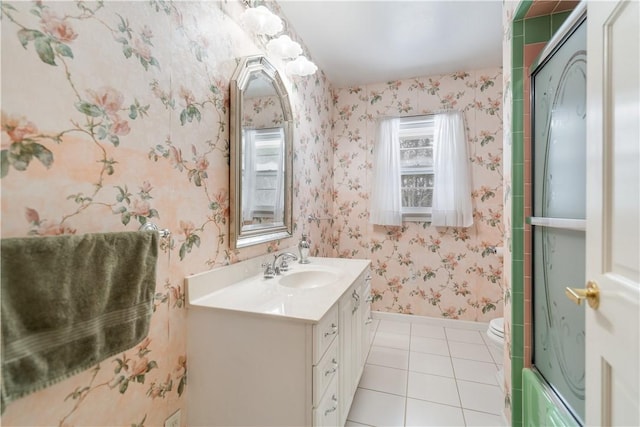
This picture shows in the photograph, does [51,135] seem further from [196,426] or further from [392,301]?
[392,301]

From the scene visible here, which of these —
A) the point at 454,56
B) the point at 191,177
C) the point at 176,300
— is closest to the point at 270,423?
the point at 176,300

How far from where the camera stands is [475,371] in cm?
202

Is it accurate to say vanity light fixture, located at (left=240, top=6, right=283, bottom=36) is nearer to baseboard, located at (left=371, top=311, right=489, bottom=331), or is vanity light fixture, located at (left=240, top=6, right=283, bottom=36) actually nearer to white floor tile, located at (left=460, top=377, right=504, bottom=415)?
white floor tile, located at (left=460, top=377, right=504, bottom=415)

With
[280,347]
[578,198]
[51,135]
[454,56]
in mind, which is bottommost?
[280,347]

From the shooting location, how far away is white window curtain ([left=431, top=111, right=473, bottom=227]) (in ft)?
8.56

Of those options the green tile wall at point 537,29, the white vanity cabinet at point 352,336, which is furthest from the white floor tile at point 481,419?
the green tile wall at point 537,29

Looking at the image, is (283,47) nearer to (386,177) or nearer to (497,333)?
(386,177)

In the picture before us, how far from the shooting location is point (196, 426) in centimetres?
111

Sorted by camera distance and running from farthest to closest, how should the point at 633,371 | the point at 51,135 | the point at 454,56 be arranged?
the point at 454,56 < the point at 51,135 < the point at 633,371

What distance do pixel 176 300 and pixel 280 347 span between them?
1.44 ft

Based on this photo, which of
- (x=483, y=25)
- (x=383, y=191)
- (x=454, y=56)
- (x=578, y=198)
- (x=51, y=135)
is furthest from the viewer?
(x=383, y=191)

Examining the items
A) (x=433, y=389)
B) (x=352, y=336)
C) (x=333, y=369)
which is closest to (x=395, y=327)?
(x=433, y=389)

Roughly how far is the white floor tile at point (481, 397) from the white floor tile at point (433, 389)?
1.8 inches

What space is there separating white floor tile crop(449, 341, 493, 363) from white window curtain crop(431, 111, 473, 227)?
1034 mm
